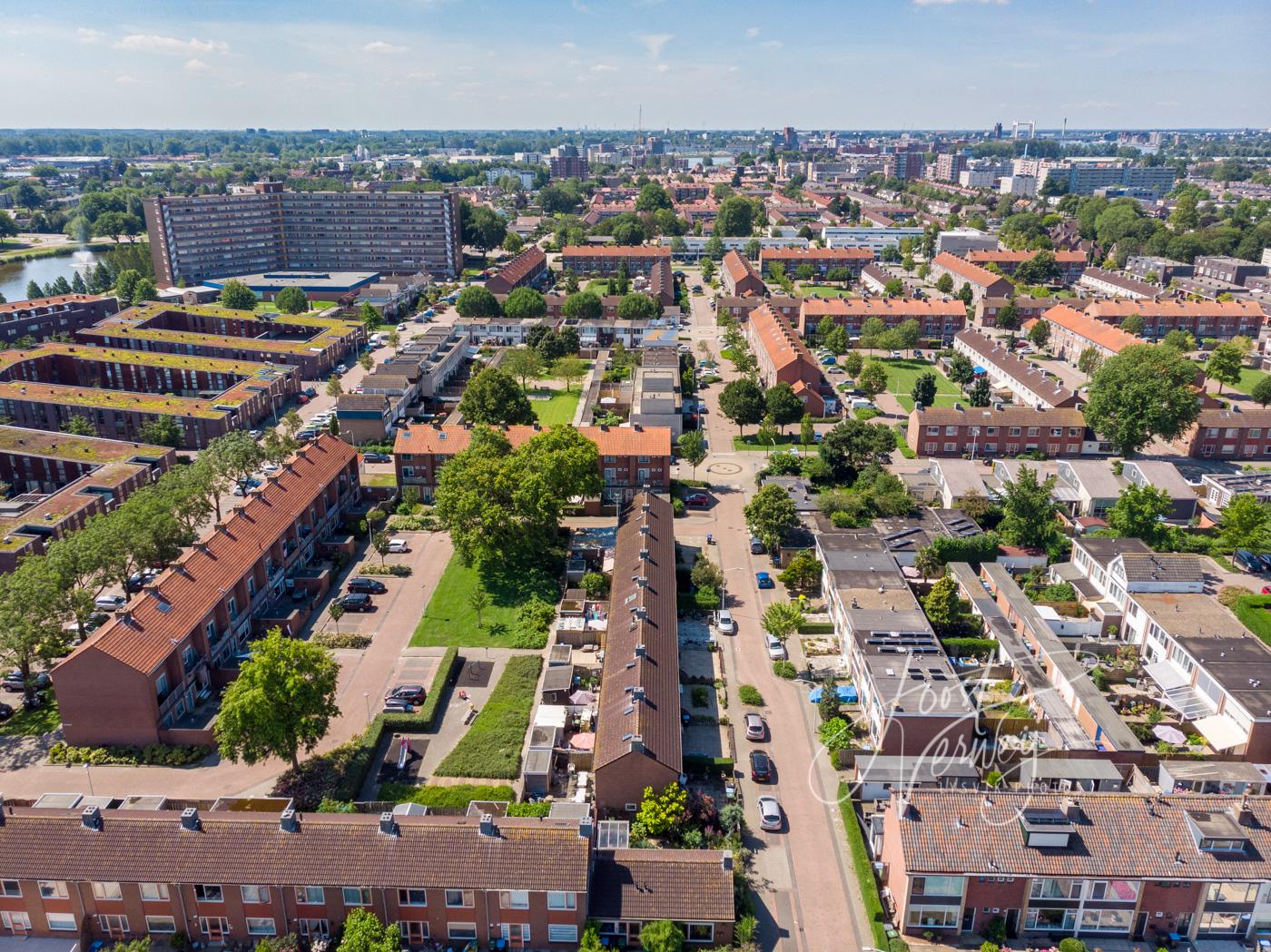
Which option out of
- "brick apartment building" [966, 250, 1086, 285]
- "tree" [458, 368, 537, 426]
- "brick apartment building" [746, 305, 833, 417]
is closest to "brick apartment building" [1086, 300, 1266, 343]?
"brick apartment building" [966, 250, 1086, 285]

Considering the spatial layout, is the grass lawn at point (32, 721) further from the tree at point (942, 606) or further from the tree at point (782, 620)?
the tree at point (942, 606)

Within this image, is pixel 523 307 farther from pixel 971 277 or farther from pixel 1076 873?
pixel 1076 873

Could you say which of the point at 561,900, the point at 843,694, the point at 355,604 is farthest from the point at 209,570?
the point at 843,694

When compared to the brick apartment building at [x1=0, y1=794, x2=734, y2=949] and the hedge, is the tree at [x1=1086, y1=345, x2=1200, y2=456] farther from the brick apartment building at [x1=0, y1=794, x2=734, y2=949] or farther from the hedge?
the hedge

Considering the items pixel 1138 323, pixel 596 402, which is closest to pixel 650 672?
pixel 596 402

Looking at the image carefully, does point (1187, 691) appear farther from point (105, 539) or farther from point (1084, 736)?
point (105, 539)

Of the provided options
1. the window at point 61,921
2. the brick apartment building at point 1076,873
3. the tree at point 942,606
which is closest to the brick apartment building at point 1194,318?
the tree at point 942,606

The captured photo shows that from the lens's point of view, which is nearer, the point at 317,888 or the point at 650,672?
the point at 317,888
